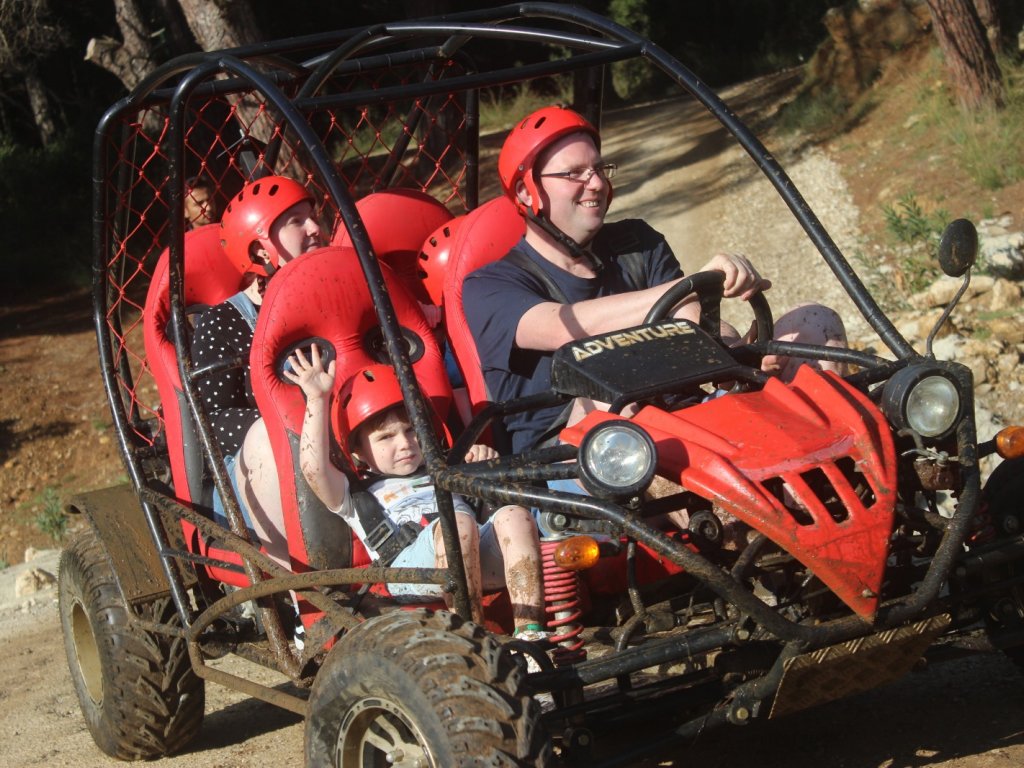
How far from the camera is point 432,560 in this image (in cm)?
392

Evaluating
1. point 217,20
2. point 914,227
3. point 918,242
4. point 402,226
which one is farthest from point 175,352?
point 217,20

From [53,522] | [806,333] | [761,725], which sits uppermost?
[806,333]

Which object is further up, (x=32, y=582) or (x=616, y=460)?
(x=616, y=460)

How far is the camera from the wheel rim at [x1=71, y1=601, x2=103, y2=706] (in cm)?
541

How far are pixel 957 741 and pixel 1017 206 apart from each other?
24.0ft

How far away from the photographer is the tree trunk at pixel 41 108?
21.1 metres

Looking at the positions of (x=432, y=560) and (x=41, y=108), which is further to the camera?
(x=41, y=108)

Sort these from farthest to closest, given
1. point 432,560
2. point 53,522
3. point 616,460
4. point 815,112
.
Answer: point 815,112
point 53,522
point 432,560
point 616,460

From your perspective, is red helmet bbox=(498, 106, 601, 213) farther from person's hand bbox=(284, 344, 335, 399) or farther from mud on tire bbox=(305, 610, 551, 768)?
mud on tire bbox=(305, 610, 551, 768)

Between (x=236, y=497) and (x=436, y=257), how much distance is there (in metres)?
1.26

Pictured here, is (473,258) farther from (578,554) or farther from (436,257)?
(578,554)

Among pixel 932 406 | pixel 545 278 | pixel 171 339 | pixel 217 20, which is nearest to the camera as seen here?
pixel 932 406

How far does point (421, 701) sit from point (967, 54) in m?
10.5

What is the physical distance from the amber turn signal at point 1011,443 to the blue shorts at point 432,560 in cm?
138
